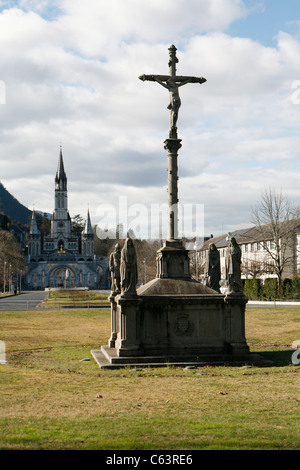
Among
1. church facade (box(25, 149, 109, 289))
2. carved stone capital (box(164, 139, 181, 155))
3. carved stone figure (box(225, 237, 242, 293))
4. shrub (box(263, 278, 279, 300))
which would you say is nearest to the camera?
carved stone figure (box(225, 237, 242, 293))

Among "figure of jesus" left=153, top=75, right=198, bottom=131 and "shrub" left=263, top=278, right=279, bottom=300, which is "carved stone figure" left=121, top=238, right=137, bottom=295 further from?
"shrub" left=263, top=278, right=279, bottom=300

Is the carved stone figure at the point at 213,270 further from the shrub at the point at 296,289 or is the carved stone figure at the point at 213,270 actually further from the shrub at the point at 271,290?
the shrub at the point at 296,289

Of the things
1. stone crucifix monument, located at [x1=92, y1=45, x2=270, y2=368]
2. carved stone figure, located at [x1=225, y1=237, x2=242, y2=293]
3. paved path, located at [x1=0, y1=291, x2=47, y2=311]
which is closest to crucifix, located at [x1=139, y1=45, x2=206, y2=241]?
stone crucifix monument, located at [x1=92, y1=45, x2=270, y2=368]

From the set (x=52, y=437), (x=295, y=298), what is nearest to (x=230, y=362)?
(x=52, y=437)

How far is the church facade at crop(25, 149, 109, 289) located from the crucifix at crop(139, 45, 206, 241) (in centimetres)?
11309

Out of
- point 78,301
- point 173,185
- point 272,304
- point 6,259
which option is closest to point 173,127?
point 173,185

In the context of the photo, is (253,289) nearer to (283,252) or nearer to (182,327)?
(283,252)

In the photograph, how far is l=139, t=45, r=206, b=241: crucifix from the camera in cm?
1512

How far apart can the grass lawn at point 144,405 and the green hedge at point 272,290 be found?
29.8m

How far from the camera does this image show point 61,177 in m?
155

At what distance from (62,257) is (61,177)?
26680 mm

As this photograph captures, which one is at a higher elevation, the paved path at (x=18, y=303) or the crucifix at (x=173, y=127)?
the crucifix at (x=173, y=127)

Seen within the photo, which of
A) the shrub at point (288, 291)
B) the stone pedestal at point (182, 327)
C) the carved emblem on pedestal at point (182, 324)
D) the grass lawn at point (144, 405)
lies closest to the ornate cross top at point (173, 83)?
the stone pedestal at point (182, 327)

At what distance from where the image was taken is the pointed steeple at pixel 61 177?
154 metres
